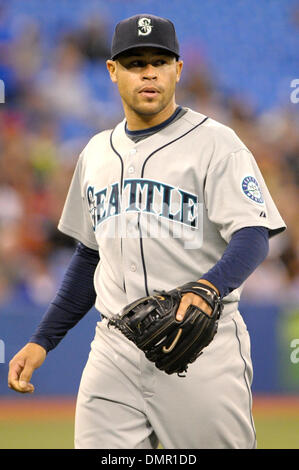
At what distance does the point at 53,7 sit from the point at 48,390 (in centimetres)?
398

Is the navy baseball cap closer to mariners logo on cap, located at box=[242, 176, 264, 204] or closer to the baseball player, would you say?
the baseball player

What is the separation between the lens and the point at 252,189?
222cm

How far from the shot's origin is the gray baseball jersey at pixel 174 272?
2180 mm

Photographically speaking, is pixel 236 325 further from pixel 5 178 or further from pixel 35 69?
pixel 35 69

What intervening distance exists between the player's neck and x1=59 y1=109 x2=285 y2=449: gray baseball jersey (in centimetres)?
5

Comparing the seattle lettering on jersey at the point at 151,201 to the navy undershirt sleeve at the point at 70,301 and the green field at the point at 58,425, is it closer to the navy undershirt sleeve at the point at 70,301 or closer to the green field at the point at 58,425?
the navy undershirt sleeve at the point at 70,301

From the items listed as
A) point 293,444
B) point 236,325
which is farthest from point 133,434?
point 293,444

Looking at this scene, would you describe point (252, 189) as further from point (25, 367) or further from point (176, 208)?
point (25, 367)

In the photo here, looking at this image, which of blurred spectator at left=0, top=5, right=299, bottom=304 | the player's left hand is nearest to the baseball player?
the player's left hand

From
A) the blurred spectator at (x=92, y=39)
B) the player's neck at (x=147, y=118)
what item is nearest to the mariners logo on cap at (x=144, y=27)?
the player's neck at (x=147, y=118)

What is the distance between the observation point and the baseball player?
2.18m

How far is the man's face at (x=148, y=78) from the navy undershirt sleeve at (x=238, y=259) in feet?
1.70

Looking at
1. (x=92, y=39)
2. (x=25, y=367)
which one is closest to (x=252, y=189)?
(x=25, y=367)

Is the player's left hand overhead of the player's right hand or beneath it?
overhead
